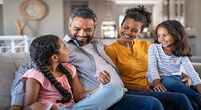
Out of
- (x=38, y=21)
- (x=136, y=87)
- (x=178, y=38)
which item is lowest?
(x=136, y=87)

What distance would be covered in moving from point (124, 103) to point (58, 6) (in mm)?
5397

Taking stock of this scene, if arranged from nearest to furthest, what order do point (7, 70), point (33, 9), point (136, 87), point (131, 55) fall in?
point (7, 70)
point (136, 87)
point (131, 55)
point (33, 9)

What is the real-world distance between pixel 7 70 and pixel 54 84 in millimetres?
374

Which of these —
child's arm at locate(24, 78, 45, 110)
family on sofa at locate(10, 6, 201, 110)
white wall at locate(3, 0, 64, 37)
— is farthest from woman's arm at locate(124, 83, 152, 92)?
white wall at locate(3, 0, 64, 37)

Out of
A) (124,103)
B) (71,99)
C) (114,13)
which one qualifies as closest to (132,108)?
(124,103)

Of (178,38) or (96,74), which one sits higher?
(178,38)

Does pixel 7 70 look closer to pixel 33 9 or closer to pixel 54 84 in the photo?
pixel 54 84

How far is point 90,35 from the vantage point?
1.46 metres

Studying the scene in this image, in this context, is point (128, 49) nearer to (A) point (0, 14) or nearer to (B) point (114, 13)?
(B) point (114, 13)

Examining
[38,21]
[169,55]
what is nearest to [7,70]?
[169,55]

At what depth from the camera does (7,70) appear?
133 cm

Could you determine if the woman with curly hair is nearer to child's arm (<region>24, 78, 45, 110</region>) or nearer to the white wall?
child's arm (<region>24, 78, 45, 110</region>)

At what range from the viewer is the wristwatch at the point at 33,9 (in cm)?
598

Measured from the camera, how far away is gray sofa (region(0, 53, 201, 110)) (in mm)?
1223
